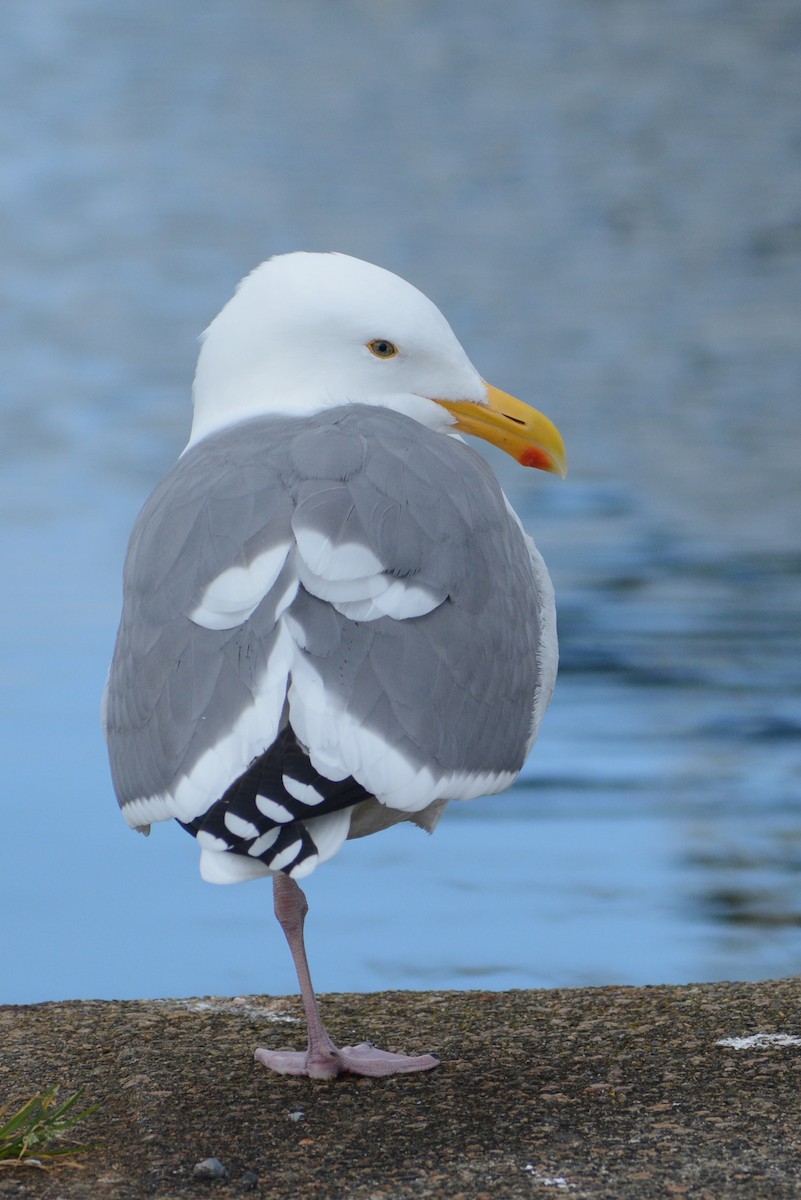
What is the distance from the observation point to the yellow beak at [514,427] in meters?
3.86

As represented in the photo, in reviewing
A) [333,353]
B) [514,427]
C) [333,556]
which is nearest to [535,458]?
[514,427]

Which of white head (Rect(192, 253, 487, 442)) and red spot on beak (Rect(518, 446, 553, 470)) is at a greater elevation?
white head (Rect(192, 253, 487, 442))

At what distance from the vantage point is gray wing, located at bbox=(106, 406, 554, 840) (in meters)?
2.76

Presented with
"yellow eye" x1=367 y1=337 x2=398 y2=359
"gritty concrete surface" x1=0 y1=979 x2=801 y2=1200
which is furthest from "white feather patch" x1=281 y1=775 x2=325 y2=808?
"yellow eye" x1=367 y1=337 x2=398 y2=359

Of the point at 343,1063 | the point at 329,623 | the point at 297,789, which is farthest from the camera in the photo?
the point at 343,1063

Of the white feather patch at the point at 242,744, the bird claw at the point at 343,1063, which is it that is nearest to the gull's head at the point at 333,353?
the white feather patch at the point at 242,744

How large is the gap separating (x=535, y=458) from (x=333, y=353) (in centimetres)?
56

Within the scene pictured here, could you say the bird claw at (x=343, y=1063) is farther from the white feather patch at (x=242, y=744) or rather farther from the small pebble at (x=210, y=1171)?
the white feather patch at (x=242, y=744)

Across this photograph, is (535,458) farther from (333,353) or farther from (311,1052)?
(311,1052)

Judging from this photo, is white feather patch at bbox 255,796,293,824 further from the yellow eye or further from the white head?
the yellow eye

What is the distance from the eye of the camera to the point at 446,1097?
329cm

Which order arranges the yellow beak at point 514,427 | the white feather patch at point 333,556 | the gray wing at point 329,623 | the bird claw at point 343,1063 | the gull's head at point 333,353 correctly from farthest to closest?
the yellow beak at point 514,427
the gull's head at point 333,353
the bird claw at point 343,1063
the white feather patch at point 333,556
the gray wing at point 329,623

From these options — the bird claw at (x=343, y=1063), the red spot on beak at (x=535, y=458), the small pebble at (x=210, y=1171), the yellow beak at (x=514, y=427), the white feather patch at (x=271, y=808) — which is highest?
the yellow beak at (x=514, y=427)

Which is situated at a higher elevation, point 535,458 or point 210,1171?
point 535,458
